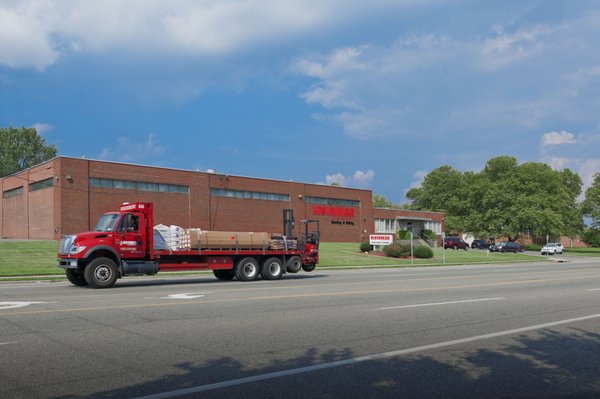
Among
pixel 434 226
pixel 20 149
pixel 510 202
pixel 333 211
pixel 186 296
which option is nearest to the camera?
pixel 186 296

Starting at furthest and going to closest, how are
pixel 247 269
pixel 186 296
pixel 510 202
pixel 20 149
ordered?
pixel 20 149
pixel 510 202
pixel 247 269
pixel 186 296

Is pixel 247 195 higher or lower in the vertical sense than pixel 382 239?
higher

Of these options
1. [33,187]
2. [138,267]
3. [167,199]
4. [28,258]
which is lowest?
[28,258]

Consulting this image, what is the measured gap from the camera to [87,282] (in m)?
17.7

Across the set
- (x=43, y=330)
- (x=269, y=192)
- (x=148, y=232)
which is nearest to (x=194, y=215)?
(x=269, y=192)

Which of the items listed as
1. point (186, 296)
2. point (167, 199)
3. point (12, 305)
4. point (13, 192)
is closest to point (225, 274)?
point (186, 296)

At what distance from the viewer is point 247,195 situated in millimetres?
60500

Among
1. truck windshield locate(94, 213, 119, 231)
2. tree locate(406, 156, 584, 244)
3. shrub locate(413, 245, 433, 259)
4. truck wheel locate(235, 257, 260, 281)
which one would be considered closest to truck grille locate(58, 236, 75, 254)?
truck windshield locate(94, 213, 119, 231)

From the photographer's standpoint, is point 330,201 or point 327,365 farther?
point 330,201

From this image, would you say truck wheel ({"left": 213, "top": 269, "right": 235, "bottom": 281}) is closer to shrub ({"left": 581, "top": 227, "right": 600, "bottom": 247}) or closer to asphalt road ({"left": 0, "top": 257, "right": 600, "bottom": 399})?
asphalt road ({"left": 0, "top": 257, "right": 600, "bottom": 399})

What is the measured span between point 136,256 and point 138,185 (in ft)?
111

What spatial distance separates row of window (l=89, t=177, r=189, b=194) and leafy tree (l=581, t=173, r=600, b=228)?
216 ft

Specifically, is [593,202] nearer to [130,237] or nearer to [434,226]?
[434,226]

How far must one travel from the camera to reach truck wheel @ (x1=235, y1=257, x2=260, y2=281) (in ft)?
70.4
